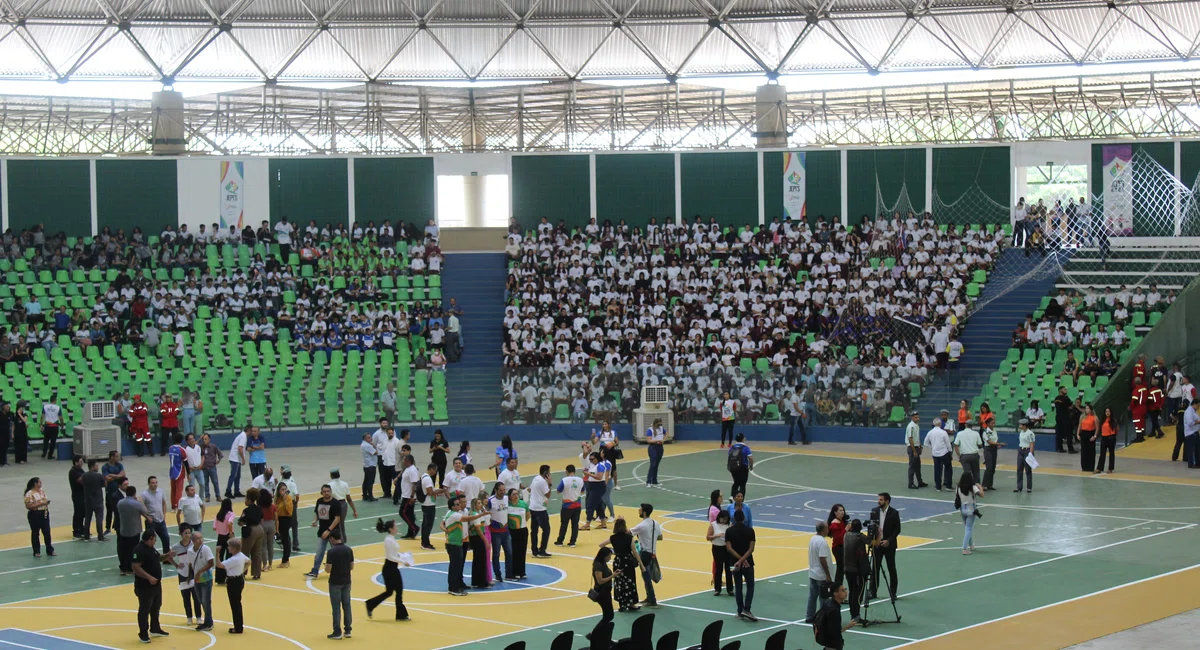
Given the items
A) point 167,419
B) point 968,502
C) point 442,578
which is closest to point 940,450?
point 968,502

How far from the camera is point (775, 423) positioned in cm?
4169

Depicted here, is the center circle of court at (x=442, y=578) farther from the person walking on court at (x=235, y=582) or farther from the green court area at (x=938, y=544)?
the person walking on court at (x=235, y=582)

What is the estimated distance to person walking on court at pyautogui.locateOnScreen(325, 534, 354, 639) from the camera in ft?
61.6

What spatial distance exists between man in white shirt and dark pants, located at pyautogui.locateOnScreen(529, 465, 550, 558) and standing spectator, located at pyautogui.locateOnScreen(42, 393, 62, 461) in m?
18.8

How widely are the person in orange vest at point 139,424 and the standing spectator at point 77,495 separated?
39.1 feet

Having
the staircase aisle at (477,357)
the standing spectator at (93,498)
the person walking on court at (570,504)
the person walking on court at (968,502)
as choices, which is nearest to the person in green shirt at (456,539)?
the person walking on court at (570,504)

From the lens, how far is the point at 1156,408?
3728 cm

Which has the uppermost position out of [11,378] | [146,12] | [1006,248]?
[146,12]

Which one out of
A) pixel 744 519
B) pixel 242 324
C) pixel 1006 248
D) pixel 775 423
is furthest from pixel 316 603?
pixel 1006 248

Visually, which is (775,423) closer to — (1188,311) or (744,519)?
(1188,311)

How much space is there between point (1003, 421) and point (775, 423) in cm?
641

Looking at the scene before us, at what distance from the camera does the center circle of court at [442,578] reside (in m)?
22.2

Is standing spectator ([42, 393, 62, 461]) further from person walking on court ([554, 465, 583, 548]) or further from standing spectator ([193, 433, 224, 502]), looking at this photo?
person walking on court ([554, 465, 583, 548])

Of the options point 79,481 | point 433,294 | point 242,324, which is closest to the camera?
point 79,481
